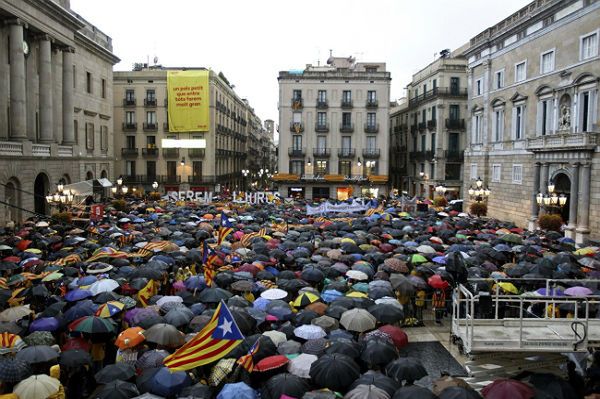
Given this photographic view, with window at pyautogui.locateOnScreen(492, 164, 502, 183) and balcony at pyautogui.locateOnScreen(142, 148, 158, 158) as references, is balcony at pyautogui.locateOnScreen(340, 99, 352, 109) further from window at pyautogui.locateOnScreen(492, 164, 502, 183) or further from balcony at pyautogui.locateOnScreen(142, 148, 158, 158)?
window at pyautogui.locateOnScreen(492, 164, 502, 183)

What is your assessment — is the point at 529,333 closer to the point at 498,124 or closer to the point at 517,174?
the point at 517,174

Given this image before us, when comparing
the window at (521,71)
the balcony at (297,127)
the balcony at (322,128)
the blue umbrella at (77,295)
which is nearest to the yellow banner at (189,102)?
the balcony at (297,127)

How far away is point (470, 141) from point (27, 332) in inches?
1393

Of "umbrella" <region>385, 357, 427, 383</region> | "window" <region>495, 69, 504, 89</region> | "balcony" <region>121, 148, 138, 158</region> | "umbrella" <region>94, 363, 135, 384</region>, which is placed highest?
"window" <region>495, 69, 504, 89</region>

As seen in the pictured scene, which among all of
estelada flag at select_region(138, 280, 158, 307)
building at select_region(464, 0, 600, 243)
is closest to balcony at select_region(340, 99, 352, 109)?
building at select_region(464, 0, 600, 243)

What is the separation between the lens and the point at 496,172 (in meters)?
37.1

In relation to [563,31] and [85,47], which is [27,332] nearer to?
[563,31]

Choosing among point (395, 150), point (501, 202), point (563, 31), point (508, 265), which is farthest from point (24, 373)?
point (395, 150)

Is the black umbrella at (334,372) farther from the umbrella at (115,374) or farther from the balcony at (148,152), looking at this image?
the balcony at (148,152)

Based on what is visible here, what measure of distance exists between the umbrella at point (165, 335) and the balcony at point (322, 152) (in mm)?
48550

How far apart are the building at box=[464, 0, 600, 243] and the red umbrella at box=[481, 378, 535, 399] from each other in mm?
21665

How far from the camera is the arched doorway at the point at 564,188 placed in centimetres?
2934

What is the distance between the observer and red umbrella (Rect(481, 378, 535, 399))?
25.9 ft

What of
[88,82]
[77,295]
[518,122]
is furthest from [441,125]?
[77,295]
